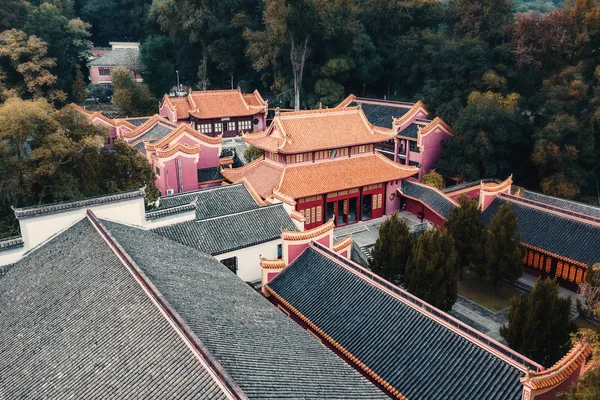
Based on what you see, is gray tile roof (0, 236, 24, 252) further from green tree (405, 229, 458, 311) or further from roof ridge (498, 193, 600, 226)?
roof ridge (498, 193, 600, 226)

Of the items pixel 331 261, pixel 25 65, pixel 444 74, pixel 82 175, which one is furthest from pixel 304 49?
pixel 331 261

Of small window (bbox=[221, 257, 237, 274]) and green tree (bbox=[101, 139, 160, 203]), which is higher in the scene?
green tree (bbox=[101, 139, 160, 203])

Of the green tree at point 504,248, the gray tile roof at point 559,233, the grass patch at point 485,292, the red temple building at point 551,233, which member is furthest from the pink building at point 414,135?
the green tree at point 504,248

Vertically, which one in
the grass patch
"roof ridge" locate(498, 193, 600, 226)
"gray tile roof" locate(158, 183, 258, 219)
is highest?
"gray tile roof" locate(158, 183, 258, 219)

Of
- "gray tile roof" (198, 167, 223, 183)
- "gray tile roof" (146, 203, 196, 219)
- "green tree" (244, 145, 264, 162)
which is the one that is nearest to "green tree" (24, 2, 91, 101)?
"green tree" (244, 145, 264, 162)

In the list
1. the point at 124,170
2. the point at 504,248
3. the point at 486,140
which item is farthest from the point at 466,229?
the point at 124,170

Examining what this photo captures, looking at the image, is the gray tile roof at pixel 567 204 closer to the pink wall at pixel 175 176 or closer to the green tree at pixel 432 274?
the green tree at pixel 432 274

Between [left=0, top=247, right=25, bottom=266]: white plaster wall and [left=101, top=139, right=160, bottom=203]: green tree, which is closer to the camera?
[left=0, top=247, right=25, bottom=266]: white plaster wall
